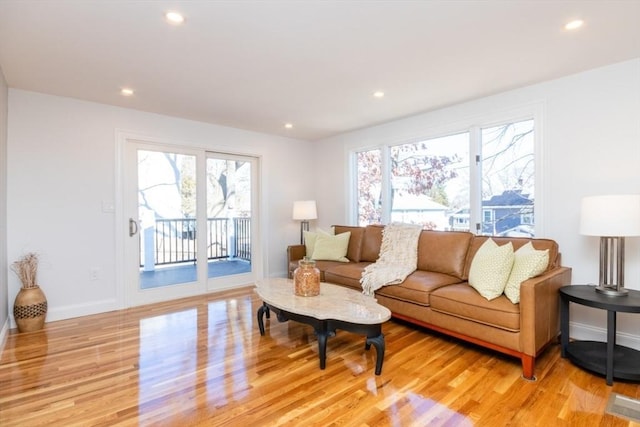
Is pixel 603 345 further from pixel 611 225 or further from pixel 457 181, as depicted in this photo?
pixel 457 181

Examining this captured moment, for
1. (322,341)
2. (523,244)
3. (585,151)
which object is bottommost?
(322,341)

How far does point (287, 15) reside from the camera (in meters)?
Answer: 1.99

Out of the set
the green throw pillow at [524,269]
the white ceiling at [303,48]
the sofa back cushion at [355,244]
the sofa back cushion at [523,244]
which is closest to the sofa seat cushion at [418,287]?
the sofa back cushion at [523,244]

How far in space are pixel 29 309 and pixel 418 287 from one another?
3.66m

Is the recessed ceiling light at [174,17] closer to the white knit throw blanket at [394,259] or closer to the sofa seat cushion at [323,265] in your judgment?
the white knit throw blanket at [394,259]

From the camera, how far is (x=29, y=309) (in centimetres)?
305

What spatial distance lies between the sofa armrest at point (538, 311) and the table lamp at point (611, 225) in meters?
0.30

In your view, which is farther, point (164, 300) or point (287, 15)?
point (164, 300)

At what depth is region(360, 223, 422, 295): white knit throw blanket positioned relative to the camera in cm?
321

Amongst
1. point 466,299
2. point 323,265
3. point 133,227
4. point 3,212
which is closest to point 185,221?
point 133,227

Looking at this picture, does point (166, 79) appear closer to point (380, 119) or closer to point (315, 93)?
point (315, 93)

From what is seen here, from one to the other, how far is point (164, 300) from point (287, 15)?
364 cm

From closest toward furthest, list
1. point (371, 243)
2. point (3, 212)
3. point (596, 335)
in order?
point (596, 335), point (3, 212), point (371, 243)

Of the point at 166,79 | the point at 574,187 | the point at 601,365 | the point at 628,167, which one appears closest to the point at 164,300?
the point at 166,79
